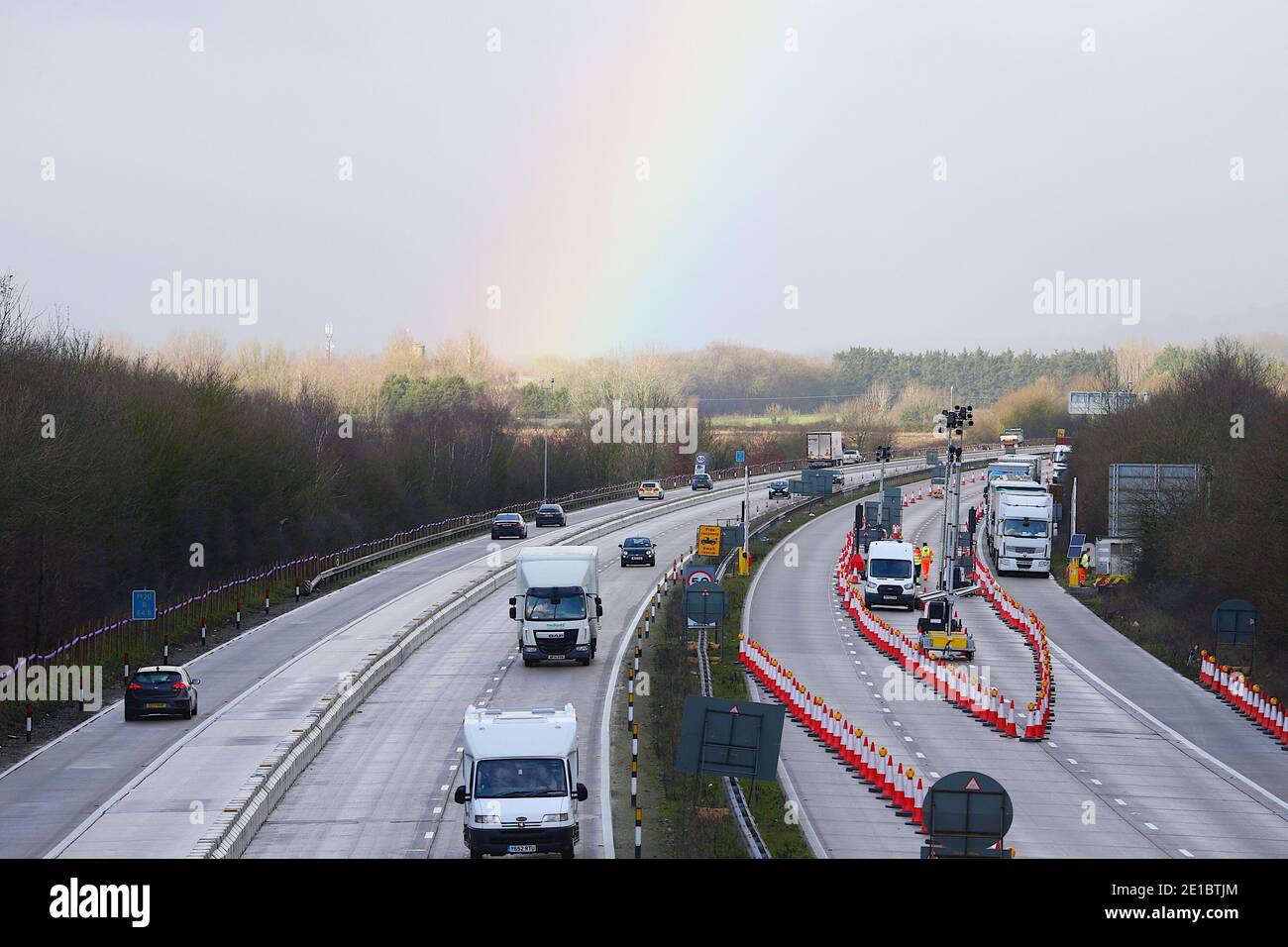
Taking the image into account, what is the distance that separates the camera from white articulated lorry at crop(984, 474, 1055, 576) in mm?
76875

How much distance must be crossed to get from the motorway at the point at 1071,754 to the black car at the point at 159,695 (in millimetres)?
16051

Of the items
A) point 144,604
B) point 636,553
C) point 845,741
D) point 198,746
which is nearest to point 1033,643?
point 845,741

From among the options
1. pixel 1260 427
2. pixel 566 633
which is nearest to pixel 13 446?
pixel 566 633

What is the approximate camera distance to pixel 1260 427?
70750mm

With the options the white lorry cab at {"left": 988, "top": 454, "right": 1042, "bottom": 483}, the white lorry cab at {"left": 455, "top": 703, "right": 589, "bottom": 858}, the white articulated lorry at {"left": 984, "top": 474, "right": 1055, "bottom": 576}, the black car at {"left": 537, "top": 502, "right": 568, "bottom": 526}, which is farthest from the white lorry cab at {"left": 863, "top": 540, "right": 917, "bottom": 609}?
the white lorry cab at {"left": 988, "top": 454, "right": 1042, "bottom": 483}

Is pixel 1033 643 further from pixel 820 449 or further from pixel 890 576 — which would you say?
pixel 820 449

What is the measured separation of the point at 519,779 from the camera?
25.1 metres

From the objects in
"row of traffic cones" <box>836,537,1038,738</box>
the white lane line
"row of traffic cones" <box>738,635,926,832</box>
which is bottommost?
the white lane line

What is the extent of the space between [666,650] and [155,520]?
1419 inches

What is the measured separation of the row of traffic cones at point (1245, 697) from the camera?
135 feet

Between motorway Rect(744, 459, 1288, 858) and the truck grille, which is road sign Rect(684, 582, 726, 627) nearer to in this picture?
motorway Rect(744, 459, 1288, 858)

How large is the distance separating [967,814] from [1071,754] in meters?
17.2

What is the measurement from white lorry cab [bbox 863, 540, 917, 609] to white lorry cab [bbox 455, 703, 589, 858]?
42287 millimetres

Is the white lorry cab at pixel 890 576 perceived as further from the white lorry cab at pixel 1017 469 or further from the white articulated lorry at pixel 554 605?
the white lorry cab at pixel 1017 469
